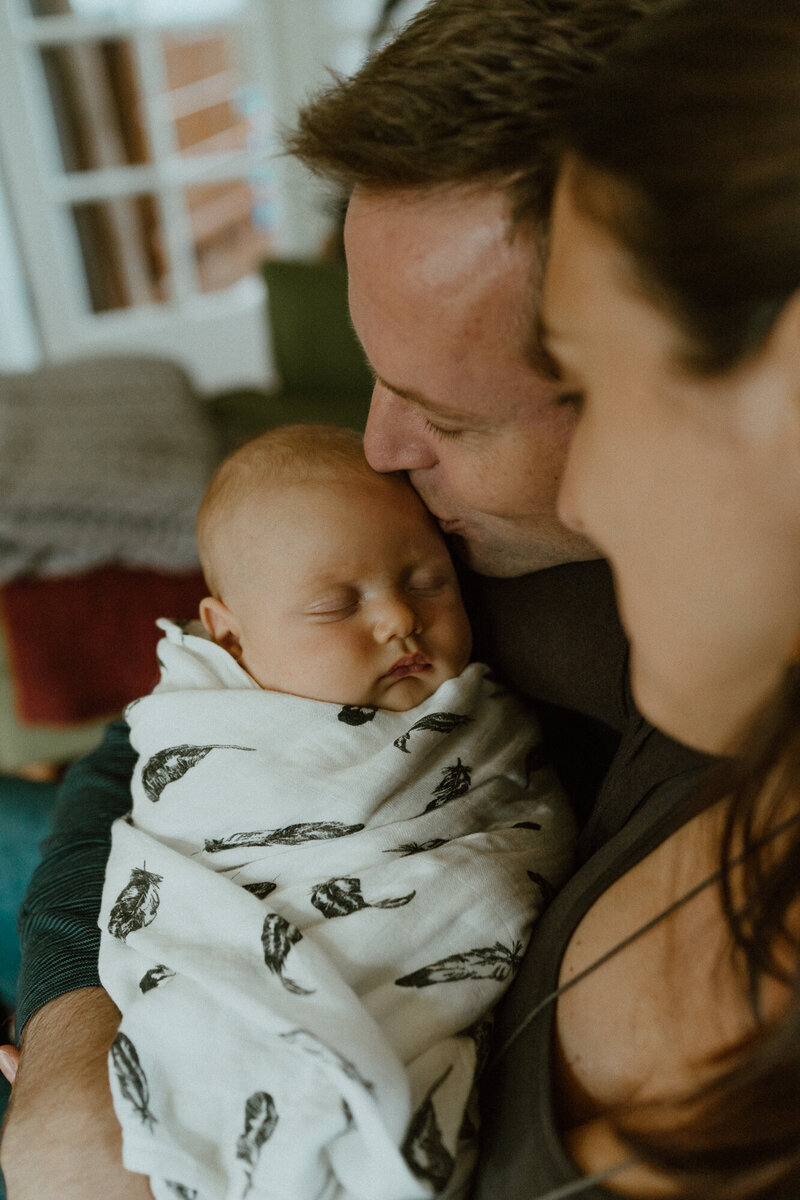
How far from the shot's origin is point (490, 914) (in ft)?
2.57

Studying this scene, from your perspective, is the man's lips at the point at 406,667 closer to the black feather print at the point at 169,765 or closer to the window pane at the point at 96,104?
the black feather print at the point at 169,765

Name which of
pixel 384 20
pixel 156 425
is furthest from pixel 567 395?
pixel 384 20

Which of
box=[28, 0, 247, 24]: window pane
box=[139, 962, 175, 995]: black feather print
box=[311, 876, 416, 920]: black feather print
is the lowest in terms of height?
box=[139, 962, 175, 995]: black feather print

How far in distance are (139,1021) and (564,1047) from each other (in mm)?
332

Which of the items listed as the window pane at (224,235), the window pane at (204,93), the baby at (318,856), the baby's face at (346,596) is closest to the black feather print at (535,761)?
the baby at (318,856)

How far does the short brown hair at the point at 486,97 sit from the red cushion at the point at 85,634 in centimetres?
147

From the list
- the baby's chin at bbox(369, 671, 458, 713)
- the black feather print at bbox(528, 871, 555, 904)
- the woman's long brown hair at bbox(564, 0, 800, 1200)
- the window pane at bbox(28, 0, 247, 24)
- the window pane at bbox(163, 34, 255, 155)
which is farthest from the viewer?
the window pane at bbox(163, 34, 255, 155)

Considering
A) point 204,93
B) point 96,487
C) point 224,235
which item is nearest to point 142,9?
point 204,93

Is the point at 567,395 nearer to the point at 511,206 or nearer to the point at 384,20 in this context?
the point at 511,206

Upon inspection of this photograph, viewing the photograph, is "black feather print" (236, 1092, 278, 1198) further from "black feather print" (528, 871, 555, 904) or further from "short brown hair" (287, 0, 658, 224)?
"short brown hair" (287, 0, 658, 224)

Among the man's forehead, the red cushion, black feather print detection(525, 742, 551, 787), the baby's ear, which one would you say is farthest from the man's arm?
the red cushion

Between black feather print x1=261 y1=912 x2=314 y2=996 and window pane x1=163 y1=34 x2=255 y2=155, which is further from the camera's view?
window pane x1=163 y1=34 x2=255 y2=155

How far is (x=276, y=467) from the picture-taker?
3.27 feet

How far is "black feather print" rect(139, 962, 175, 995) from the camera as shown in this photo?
761 millimetres
